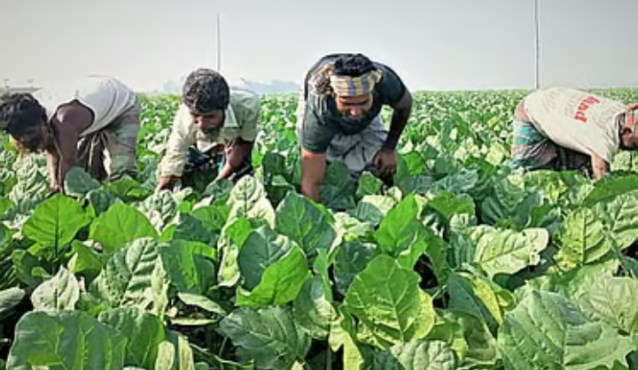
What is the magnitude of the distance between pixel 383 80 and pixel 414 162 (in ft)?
1.53

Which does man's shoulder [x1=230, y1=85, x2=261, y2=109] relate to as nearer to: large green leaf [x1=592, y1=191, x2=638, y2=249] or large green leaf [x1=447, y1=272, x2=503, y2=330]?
large green leaf [x1=592, y1=191, x2=638, y2=249]

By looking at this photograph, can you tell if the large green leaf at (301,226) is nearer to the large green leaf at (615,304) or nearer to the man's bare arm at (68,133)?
the large green leaf at (615,304)

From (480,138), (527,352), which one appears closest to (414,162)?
(527,352)

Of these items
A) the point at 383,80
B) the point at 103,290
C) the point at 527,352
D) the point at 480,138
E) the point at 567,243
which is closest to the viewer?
the point at 527,352

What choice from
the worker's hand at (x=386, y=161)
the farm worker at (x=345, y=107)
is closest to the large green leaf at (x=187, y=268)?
the farm worker at (x=345, y=107)

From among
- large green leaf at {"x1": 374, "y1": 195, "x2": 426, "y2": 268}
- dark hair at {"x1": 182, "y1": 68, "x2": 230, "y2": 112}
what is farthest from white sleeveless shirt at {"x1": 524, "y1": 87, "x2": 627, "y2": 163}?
large green leaf at {"x1": 374, "y1": 195, "x2": 426, "y2": 268}

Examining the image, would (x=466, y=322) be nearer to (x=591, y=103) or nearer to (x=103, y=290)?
(x=103, y=290)

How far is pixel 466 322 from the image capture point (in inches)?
54.2

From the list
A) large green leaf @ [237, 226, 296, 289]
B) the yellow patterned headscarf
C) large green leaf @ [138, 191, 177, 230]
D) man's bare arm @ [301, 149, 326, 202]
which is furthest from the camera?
man's bare arm @ [301, 149, 326, 202]

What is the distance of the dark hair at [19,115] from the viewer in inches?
142

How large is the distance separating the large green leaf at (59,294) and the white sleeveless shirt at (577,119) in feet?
9.60

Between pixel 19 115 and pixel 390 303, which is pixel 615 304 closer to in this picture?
pixel 390 303

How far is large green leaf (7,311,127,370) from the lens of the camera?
1.18 meters

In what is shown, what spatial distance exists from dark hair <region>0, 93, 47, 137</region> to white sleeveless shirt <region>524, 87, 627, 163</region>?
271cm
